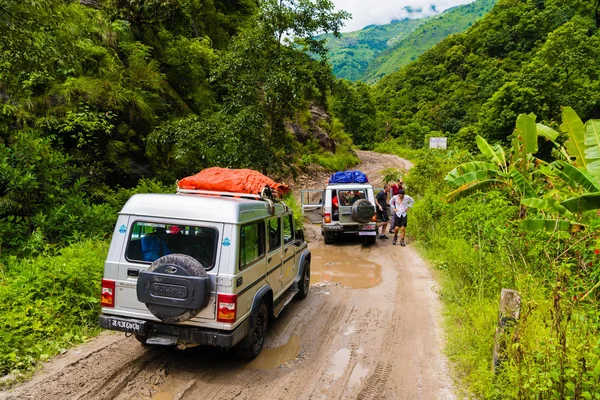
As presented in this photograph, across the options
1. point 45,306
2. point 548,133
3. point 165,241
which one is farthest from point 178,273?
point 548,133

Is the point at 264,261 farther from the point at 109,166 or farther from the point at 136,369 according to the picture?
the point at 109,166

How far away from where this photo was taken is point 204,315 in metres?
4.14

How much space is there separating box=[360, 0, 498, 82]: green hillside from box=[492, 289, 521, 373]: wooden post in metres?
142

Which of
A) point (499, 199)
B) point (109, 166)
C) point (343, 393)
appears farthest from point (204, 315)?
point (109, 166)

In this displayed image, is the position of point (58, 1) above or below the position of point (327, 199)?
above

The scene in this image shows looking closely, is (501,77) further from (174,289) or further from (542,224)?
(174,289)

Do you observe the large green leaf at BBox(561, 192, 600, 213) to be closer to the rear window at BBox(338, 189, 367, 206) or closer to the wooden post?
the wooden post

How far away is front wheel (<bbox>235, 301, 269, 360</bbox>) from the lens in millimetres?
4602

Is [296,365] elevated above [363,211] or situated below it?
below

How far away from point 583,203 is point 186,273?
5470mm

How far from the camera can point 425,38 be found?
15462 cm

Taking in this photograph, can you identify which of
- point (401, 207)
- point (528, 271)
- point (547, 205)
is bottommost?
point (528, 271)

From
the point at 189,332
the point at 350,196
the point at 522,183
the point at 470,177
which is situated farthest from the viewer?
the point at 350,196

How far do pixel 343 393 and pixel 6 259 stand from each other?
6.14m
